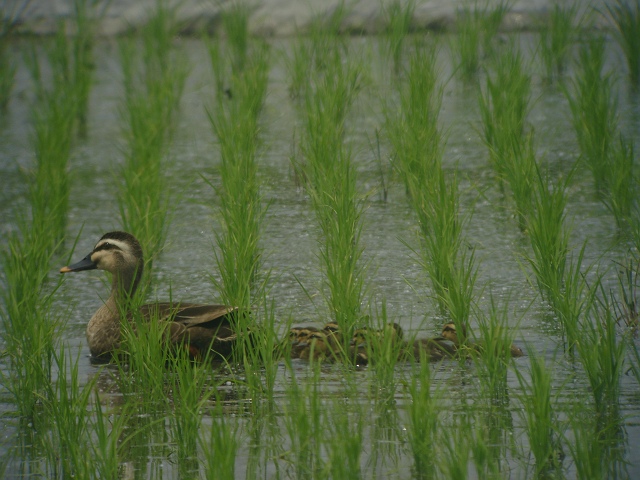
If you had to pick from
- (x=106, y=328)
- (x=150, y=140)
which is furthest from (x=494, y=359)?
(x=150, y=140)

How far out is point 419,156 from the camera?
6.12 meters

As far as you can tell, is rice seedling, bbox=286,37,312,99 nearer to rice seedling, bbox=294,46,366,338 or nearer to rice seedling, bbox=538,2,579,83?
rice seedling, bbox=294,46,366,338

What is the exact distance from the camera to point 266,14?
11961 mm

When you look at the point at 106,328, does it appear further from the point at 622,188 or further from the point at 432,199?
the point at 622,188

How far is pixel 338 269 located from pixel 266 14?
309 inches

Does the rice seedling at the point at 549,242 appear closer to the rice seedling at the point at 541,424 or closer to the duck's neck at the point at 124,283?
the rice seedling at the point at 541,424

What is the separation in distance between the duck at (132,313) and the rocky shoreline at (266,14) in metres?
6.49

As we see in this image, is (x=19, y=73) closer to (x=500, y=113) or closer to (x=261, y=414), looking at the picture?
(x=500, y=113)

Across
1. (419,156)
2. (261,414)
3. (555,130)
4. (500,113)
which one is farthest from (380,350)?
(555,130)

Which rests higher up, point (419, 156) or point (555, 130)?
point (555, 130)

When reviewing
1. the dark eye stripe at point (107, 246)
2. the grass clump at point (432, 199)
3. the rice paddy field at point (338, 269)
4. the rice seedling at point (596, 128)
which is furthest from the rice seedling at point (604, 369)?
the rice seedling at point (596, 128)

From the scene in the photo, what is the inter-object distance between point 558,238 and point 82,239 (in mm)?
2597

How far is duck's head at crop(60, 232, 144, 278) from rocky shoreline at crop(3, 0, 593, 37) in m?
6.48

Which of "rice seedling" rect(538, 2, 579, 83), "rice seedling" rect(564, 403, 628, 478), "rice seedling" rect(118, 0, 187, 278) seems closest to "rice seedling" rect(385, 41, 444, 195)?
"rice seedling" rect(118, 0, 187, 278)
